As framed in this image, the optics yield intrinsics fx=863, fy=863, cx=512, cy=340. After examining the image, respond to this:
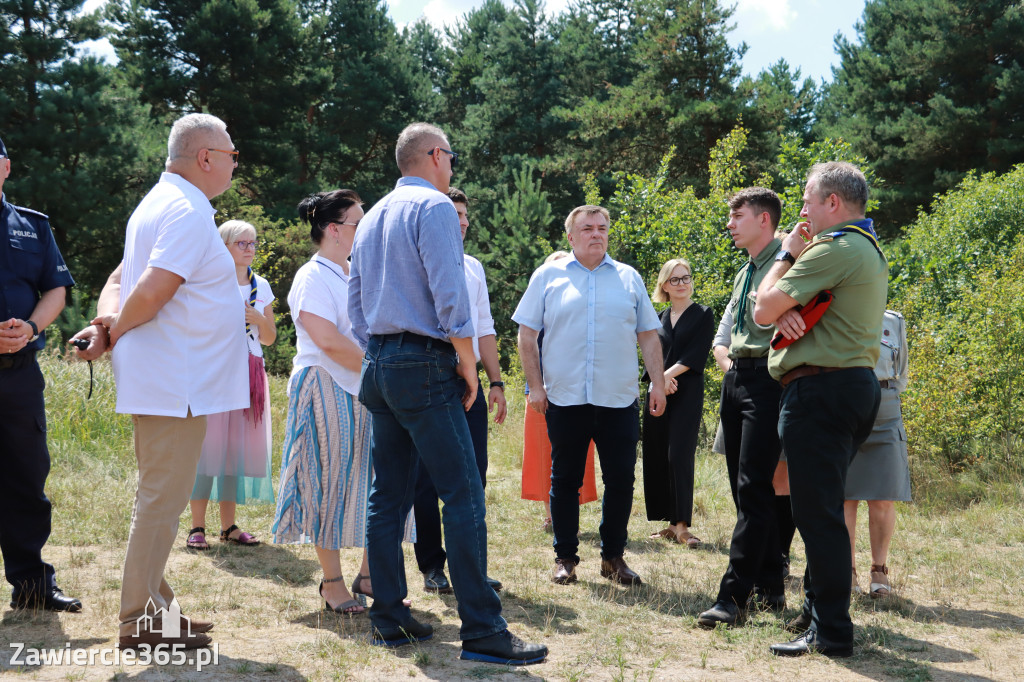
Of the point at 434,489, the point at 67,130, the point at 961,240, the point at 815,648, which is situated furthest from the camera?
the point at 67,130

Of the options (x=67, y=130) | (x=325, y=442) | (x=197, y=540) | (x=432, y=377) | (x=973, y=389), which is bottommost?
(x=197, y=540)

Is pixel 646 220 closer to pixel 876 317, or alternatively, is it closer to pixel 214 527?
pixel 214 527

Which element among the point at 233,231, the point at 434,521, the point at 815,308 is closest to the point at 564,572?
the point at 434,521

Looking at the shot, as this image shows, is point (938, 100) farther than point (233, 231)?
A: Yes

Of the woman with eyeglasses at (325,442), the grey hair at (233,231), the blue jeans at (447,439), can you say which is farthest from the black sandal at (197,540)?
the blue jeans at (447,439)

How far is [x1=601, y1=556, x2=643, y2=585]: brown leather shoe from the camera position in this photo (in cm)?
505

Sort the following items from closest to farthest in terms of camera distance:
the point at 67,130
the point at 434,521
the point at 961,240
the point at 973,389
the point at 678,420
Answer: the point at 434,521 → the point at 678,420 → the point at 973,389 → the point at 961,240 → the point at 67,130

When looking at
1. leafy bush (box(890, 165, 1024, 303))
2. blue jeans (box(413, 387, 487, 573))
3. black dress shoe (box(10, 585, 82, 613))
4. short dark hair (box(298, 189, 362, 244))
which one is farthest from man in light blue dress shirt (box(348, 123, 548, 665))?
leafy bush (box(890, 165, 1024, 303))

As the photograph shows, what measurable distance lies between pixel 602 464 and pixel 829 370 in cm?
168

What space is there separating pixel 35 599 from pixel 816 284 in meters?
3.97

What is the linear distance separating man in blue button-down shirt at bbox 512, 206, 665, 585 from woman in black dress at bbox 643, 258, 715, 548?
1.14 m

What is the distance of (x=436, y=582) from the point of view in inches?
192

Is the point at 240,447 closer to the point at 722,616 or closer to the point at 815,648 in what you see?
the point at 722,616

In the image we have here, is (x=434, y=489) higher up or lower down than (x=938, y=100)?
lower down
